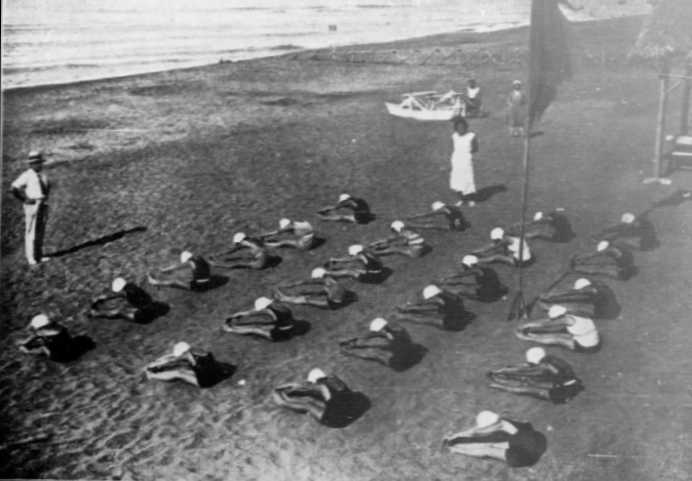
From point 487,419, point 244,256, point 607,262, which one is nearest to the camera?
point 487,419

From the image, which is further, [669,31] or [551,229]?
[669,31]

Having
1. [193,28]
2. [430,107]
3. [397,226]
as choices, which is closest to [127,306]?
[397,226]

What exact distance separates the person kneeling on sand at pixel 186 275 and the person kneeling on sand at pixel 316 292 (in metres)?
1.78

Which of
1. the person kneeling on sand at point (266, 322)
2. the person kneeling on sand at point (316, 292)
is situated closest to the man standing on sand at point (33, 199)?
the person kneeling on sand at point (316, 292)

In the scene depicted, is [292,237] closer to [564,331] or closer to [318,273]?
[318,273]

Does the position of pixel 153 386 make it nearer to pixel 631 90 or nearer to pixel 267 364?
pixel 267 364

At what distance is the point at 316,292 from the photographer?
50.6 feet

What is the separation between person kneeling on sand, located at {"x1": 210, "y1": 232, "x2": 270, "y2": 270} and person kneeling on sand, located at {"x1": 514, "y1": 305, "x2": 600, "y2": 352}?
657cm

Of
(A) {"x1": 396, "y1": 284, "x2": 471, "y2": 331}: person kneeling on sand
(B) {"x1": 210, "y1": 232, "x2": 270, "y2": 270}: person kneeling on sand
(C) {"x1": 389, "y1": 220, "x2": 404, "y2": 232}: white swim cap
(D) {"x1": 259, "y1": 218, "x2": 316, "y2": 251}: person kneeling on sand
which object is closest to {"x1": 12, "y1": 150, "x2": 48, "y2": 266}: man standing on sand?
(B) {"x1": 210, "y1": 232, "x2": 270, "y2": 270}: person kneeling on sand

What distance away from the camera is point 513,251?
16.7 meters

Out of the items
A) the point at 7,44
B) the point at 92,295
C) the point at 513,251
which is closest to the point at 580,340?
the point at 513,251

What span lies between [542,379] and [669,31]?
44.8 feet

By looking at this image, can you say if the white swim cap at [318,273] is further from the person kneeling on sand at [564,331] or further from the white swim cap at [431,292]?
the person kneeling on sand at [564,331]

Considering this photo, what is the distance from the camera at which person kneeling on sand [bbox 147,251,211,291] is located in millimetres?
16281
